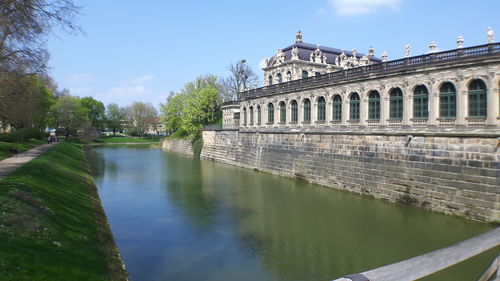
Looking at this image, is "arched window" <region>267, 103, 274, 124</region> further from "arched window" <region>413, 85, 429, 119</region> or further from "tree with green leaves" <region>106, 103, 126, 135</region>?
"tree with green leaves" <region>106, 103, 126, 135</region>

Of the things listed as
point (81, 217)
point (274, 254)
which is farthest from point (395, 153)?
point (81, 217)

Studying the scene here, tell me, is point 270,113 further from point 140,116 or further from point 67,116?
point 140,116

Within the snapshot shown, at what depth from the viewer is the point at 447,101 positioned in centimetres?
1772

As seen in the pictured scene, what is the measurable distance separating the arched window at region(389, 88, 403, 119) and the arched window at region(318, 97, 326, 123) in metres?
6.32

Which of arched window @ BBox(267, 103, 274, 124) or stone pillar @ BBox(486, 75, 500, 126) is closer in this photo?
stone pillar @ BBox(486, 75, 500, 126)

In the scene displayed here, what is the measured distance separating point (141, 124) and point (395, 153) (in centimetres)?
8982

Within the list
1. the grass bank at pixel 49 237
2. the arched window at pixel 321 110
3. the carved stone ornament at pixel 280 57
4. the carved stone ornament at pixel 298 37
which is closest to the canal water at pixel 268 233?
the grass bank at pixel 49 237

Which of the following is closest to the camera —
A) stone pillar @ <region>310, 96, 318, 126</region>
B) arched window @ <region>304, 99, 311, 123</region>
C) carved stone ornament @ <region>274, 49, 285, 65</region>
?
stone pillar @ <region>310, 96, 318, 126</region>

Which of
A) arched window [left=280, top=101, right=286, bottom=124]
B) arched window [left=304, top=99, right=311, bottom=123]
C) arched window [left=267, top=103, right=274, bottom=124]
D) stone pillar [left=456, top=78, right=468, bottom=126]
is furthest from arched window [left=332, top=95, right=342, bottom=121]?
A: arched window [left=267, top=103, right=274, bottom=124]

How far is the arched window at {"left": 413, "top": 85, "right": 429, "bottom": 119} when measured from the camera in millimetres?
18750

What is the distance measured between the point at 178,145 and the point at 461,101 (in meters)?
47.0

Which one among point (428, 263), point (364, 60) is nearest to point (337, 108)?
point (364, 60)

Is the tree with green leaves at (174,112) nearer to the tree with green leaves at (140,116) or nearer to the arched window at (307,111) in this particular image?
the arched window at (307,111)

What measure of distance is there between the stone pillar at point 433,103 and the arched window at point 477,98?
1.64m
